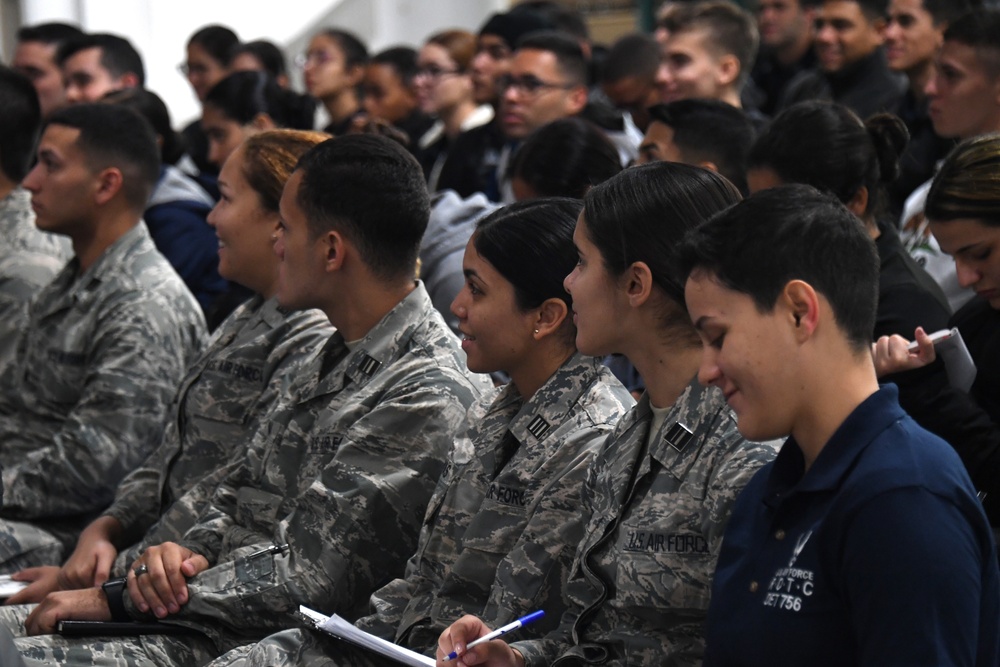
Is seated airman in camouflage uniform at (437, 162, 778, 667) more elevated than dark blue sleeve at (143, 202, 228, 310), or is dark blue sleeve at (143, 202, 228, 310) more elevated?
seated airman in camouflage uniform at (437, 162, 778, 667)

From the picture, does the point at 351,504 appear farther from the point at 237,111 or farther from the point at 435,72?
the point at 435,72

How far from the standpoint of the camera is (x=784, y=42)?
23.9 ft

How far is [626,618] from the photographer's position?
2.10m

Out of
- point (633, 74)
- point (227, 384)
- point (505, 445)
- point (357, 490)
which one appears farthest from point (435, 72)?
point (505, 445)

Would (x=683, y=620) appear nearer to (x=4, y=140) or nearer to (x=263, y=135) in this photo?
(x=263, y=135)

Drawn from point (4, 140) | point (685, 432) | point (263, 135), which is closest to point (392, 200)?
point (263, 135)

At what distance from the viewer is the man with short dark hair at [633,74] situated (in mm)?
6316

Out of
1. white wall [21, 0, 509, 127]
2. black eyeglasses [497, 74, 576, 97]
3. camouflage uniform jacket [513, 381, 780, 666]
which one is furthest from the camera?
white wall [21, 0, 509, 127]

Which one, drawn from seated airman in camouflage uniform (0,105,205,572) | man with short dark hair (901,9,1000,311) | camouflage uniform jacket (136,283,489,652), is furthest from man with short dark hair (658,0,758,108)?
camouflage uniform jacket (136,283,489,652)

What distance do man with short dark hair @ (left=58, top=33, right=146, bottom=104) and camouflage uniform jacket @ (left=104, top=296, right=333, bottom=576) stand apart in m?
3.35

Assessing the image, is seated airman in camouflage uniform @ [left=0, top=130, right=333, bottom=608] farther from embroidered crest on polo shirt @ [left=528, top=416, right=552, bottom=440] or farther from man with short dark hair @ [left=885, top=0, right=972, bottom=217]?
man with short dark hair @ [left=885, top=0, right=972, bottom=217]

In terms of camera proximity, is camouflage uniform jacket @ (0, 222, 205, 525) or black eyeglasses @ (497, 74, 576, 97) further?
black eyeglasses @ (497, 74, 576, 97)

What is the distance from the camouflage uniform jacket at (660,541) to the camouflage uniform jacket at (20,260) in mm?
2498

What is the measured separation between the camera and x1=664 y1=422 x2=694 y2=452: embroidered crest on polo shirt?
2.08 metres
